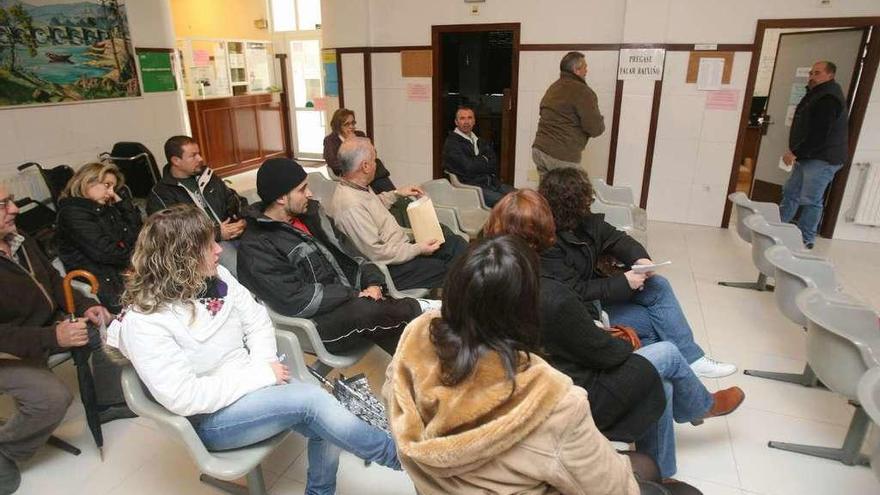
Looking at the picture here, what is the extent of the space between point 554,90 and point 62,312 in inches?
143

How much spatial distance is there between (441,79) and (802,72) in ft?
11.9

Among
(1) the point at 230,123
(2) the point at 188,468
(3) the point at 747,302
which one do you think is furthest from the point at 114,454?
(1) the point at 230,123

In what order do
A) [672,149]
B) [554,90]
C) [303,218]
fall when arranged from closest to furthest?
[303,218]
[554,90]
[672,149]

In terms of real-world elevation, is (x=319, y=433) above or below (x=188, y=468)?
above

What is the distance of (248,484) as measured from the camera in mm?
1856

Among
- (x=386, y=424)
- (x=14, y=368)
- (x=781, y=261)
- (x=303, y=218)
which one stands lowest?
(x=386, y=424)

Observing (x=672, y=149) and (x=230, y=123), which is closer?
(x=672, y=149)

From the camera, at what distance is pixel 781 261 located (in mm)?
2553

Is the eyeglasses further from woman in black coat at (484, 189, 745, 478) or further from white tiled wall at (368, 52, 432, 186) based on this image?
white tiled wall at (368, 52, 432, 186)

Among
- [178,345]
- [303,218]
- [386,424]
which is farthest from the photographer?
[303,218]

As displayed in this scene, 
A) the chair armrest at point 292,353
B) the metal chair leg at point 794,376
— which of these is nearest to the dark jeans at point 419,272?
the chair armrest at point 292,353

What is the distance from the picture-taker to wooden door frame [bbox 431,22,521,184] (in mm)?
5395

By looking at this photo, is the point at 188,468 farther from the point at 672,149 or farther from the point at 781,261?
the point at 672,149

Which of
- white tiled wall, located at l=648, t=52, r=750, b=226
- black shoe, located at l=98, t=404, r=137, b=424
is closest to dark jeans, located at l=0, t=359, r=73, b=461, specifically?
black shoe, located at l=98, t=404, r=137, b=424
